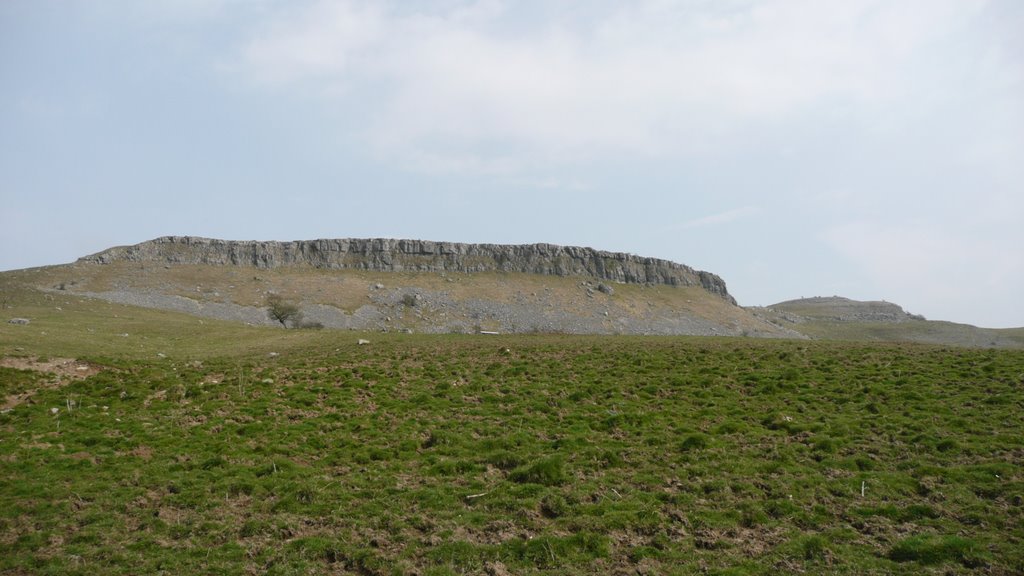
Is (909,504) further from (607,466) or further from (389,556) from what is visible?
(389,556)

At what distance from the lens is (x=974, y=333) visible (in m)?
126

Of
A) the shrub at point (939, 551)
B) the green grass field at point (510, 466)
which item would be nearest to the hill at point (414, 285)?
the green grass field at point (510, 466)

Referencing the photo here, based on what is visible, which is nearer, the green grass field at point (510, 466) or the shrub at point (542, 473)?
the green grass field at point (510, 466)

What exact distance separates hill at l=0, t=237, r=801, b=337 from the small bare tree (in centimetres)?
181

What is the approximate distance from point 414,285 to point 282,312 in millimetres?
32805

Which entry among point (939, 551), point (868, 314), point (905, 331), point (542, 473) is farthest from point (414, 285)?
point (868, 314)

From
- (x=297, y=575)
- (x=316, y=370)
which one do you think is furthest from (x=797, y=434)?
(x=316, y=370)

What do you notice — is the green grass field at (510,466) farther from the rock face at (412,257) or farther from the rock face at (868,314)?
the rock face at (868,314)

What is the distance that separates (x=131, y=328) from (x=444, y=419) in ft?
135

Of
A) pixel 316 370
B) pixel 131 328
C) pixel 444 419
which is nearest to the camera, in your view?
pixel 444 419

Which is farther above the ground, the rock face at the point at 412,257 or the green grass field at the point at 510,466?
the rock face at the point at 412,257

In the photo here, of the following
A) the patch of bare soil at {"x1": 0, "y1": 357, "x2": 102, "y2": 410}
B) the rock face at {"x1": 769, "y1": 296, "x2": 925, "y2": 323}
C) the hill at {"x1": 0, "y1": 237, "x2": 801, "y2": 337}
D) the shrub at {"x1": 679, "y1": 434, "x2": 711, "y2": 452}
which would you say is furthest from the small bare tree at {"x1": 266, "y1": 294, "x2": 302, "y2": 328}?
the rock face at {"x1": 769, "y1": 296, "x2": 925, "y2": 323}

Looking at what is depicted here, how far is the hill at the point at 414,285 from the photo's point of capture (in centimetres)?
8806

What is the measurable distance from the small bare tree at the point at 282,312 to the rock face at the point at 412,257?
101 feet
